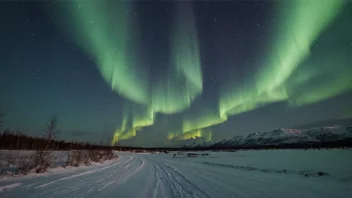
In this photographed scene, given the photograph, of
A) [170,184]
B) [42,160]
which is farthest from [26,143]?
[170,184]

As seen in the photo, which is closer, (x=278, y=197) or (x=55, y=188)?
(x=55, y=188)

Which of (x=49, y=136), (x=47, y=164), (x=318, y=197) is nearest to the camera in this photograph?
(x=318, y=197)

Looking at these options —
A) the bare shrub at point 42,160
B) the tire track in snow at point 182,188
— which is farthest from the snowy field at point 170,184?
the bare shrub at point 42,160

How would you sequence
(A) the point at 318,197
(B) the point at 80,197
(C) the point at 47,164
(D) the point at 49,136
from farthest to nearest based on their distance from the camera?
(D) the point at 49,136 < (C) the point at 47,164 < (A) the point at 318,197 < (B) the point at 80,197

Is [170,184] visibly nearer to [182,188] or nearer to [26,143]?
[182,188]

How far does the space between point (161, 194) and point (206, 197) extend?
1.51 metres

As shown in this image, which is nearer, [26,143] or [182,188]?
[182,188]

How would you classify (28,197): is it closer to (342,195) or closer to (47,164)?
(47,164)

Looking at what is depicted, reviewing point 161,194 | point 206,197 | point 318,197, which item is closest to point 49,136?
point 161,194

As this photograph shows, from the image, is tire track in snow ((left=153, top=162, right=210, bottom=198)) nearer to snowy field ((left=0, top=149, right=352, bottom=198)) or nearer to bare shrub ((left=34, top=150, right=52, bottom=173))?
snowy field ((left=0, top=149, right=352, bottom=198))

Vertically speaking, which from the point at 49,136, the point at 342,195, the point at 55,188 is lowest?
the point at 342,195

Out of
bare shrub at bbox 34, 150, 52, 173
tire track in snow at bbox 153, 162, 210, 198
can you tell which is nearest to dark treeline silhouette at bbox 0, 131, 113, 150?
bare shrub at bbox 34, 150, 52, 173

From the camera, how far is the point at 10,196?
5910mm

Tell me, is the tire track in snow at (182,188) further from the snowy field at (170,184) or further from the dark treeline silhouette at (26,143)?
the dark treeline silhouette at (26,143)
